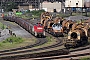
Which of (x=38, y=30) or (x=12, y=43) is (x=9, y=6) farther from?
(x=12, y=43)

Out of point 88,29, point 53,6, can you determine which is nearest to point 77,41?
point 88,29

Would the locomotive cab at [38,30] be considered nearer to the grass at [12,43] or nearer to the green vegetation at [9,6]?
the grass at [12,43]

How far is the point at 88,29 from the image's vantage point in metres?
43.2

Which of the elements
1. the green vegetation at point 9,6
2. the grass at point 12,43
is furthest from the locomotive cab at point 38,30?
the green vegetation at point 9,6

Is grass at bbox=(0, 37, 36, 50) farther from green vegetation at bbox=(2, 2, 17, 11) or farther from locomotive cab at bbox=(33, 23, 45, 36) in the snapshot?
green vegetation at bbox=(2, 2, 17, 11)

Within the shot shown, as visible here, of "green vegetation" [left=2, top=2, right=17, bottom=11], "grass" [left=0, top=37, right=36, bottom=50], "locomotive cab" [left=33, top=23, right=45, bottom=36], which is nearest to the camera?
"grass" [left=0, top=37, right=36, bottom=50]

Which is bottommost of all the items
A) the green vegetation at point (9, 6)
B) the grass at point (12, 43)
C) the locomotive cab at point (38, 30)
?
the green vegetation at point (9, 6)

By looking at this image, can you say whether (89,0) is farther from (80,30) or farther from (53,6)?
(80,30)

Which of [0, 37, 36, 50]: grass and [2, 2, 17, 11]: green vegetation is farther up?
[0, 37, 36, 50]: grass

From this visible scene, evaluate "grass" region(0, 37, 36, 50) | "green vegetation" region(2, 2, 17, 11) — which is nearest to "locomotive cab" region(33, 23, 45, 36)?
"grass" region(0, 37, 36, 50)

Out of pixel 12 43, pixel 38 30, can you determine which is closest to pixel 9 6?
pixel 38 30

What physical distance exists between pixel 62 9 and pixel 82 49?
118508 mm

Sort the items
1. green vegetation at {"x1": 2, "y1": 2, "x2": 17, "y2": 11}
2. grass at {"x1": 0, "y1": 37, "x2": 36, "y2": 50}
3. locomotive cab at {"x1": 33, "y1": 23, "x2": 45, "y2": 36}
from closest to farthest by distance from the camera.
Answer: grass at {"x1": 0, "y1": 37, "x2": 36, "y2": 50}
locomotive cab at {"x1": 33, "y1": 23, "x2": 45, "y2": 36}
green vegetation at {"x1": 2, "y1": 2, "x2": 17, "y2": 11}

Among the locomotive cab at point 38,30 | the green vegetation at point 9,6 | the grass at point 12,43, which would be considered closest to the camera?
the grass at point 12,43
